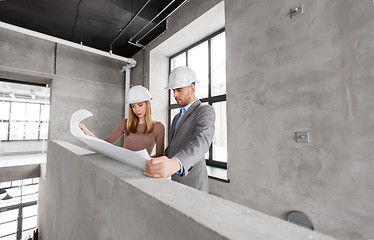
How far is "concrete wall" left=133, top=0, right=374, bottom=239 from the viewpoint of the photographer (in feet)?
4.74

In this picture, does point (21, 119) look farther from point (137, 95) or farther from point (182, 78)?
point (182, 78)

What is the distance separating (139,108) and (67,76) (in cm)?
360

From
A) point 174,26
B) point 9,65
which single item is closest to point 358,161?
point 174,26

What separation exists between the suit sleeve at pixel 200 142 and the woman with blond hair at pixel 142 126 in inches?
25.6

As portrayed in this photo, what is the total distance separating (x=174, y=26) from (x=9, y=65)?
344 cm

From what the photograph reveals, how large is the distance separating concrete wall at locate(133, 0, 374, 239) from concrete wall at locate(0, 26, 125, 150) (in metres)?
3.62

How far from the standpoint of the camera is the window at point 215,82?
10.7ft

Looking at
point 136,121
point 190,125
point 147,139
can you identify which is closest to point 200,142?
point 190,125

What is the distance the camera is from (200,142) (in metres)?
0.88

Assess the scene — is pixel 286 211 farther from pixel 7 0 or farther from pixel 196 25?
pixel 7 0

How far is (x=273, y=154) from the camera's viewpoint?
1.94 meters

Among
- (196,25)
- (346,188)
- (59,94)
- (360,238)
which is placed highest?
(196,25)

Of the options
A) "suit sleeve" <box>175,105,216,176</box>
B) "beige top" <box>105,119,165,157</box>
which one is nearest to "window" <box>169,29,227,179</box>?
"beige top" <box>105,119,165,157</box>

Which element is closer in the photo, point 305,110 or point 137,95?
point 137,95
